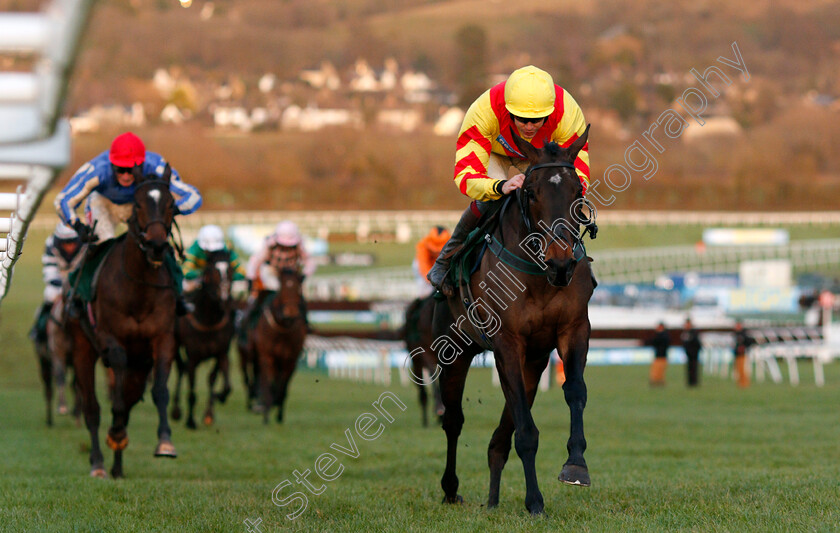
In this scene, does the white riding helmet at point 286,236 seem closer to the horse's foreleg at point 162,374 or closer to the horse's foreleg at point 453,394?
the horse's foreleg at point 162,374

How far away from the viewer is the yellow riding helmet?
18.5 feet

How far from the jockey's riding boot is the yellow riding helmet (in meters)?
0.74

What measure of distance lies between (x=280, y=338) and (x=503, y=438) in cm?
694

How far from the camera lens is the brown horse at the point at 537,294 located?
5.11 meters

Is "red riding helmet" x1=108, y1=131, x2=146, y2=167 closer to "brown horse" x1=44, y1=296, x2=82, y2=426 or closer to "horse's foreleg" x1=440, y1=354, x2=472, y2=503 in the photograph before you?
"horse's foreleg" x1=440, y1=354, x2=472, y2=503

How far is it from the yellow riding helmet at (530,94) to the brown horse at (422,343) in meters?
5.50

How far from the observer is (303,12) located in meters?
150

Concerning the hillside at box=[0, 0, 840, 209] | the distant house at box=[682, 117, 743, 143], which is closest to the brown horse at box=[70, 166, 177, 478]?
the hillside at box=[0, 0, 840, 209]

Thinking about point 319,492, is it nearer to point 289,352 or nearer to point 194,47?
point 289,352

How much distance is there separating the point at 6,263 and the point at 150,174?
2069 millimetres

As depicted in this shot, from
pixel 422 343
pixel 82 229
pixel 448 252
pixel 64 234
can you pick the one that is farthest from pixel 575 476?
pixel 64 234

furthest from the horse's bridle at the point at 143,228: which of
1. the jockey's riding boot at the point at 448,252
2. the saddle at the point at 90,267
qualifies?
the jockey's riding boot at the point at 448,252

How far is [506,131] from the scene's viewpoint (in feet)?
19.8

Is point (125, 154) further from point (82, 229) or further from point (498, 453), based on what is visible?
point (498, 453)
